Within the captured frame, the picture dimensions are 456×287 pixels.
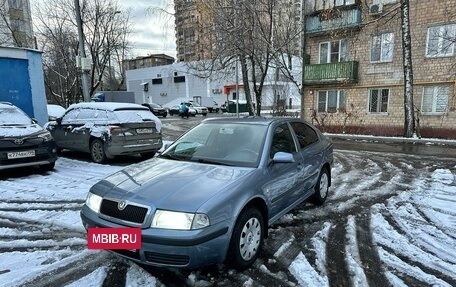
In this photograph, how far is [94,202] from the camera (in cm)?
337

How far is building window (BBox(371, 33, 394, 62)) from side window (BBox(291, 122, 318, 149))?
1588 centimetres

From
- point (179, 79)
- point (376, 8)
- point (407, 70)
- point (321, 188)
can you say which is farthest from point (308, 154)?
point (179, 79)

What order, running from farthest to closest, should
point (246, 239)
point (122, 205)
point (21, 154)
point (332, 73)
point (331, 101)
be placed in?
1. point (331, 101)
2. point (332, 73)
3. point (21, 154)
4. point (246, 239)
5. point (122, 205)

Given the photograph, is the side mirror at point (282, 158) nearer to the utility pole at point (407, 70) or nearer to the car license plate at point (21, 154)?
the car license plate at point (21, 154)

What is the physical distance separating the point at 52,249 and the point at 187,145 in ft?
6.71

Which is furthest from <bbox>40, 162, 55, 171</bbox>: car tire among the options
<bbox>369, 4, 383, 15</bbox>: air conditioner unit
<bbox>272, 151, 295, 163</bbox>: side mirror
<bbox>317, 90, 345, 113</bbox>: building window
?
<bbox>369, 4, 383, 15</bbox>: air conditioner unit

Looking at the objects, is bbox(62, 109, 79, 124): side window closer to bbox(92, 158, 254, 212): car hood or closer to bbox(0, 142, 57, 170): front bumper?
bbox(0, 142, 57, 170): front bumper

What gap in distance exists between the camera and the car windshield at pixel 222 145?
3.86m

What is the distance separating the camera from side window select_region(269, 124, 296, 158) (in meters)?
4.11

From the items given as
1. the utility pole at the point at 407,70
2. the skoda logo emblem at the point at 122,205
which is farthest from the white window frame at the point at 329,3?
the skoda logo emblem at the point at 122,205

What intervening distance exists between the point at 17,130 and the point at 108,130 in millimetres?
1988

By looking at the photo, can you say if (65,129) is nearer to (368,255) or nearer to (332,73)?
(368,255)

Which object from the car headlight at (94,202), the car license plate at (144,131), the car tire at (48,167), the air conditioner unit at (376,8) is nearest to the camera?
the car headlight at (94,202)

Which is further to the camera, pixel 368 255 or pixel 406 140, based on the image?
pixel 406 140
